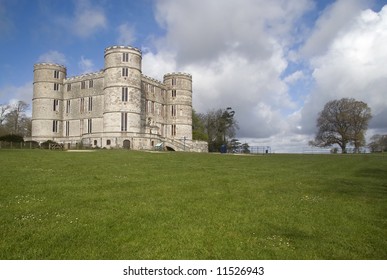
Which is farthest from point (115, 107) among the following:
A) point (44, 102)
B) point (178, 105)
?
point (44, 102)

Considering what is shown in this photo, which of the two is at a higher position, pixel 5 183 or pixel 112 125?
pixel 112 125

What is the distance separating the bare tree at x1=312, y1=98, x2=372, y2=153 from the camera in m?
67.5

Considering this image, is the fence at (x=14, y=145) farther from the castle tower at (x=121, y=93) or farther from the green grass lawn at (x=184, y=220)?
the green grass lawn at (x=184, y=220)

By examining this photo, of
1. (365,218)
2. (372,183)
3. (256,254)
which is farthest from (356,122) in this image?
(256,254)

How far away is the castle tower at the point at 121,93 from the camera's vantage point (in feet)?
172

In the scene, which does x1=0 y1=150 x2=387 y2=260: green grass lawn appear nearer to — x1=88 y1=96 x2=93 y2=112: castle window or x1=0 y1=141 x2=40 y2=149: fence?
x1=0 y1=141 x2=40 y2=149: fence

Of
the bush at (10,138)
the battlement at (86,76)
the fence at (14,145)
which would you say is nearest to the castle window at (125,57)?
the battlement at (86,76)

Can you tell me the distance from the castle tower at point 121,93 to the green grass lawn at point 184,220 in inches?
1538

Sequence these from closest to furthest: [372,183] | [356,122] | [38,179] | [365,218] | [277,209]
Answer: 1. [365,218]
2. [277,209]
3. [38,179]
4. [372,183]
5. [356,122]

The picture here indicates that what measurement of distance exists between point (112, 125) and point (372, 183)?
43.0 metres
